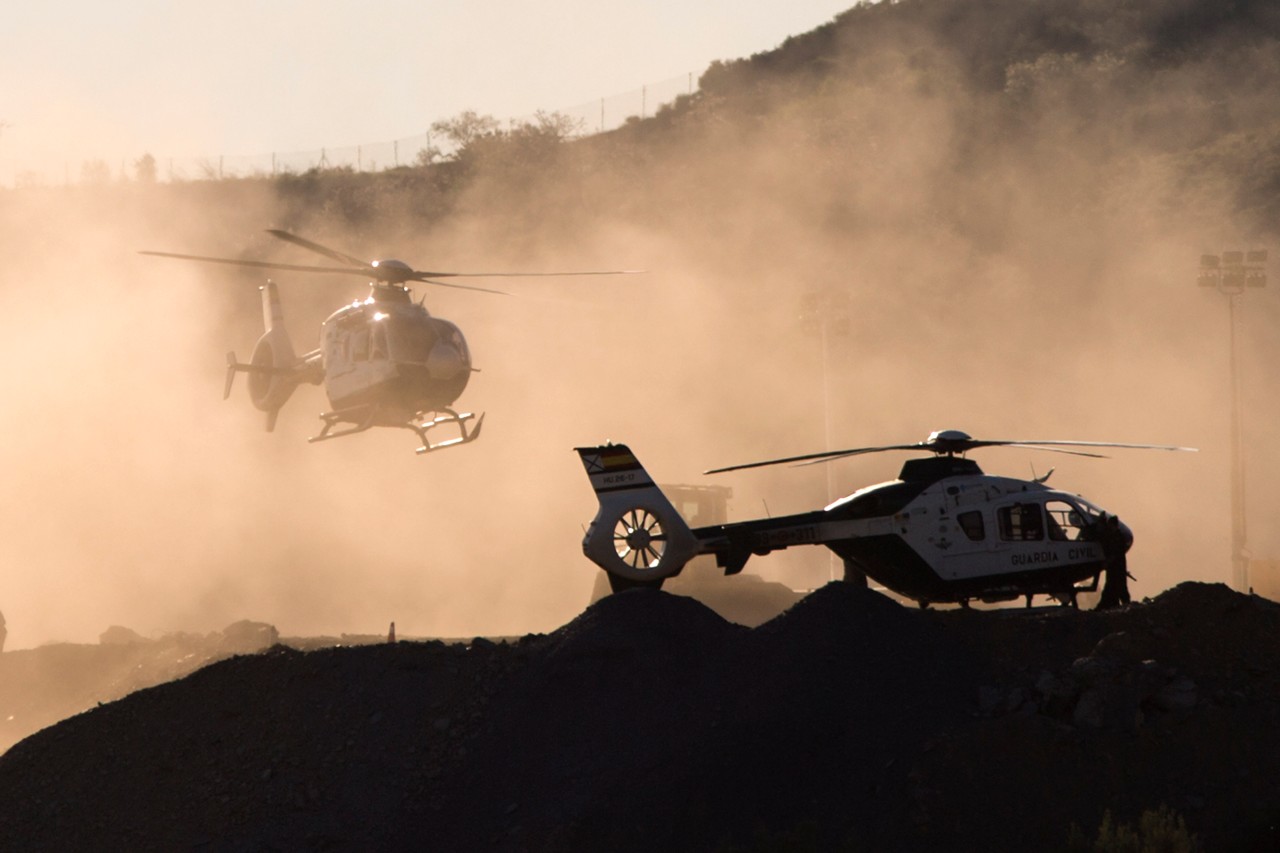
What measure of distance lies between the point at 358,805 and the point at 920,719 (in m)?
6.79

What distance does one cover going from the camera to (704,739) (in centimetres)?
1905

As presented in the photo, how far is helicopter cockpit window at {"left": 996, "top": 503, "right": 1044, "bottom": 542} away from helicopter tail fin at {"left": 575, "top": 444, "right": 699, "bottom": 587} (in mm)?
4461

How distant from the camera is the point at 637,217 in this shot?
114625mm

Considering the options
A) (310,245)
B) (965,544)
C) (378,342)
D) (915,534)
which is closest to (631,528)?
(915,534)

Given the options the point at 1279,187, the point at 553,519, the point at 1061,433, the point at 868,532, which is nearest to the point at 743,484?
the point at 553,519

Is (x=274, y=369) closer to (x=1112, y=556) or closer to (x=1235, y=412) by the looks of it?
(x=1112, y=556)

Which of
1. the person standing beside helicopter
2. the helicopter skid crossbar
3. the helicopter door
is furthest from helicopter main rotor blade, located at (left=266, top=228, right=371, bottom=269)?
the person standing beside helicopter

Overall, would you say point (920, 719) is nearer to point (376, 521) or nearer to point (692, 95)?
point (376, 521)

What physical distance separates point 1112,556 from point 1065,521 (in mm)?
827

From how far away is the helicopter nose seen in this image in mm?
34875

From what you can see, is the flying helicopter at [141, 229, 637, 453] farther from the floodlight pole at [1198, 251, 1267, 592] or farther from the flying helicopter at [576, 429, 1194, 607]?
the floodlight pole at [1198, 251, 1267, 592]

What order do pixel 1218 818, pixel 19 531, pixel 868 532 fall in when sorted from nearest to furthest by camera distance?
pixel 1218 818
pixel 868 532
pixel 19 531

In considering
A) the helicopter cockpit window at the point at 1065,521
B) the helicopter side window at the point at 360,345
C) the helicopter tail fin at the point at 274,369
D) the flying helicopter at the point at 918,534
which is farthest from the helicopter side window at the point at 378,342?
the helicopter cockpit window at the point at 1065,521

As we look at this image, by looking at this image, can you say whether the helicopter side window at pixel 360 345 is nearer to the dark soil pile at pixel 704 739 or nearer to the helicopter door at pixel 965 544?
the dark soil pile at pixel 704 739
